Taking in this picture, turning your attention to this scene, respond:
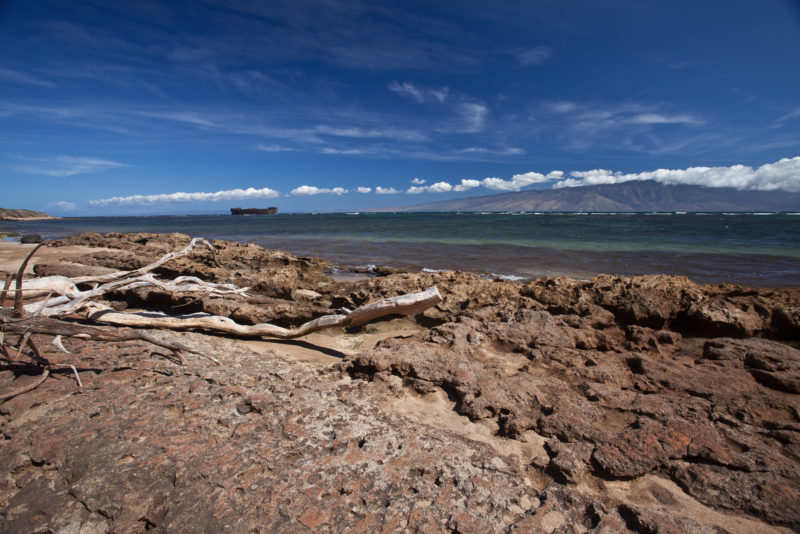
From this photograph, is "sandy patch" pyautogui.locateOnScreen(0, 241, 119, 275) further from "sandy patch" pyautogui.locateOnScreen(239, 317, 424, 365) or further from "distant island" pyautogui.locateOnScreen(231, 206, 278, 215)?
"distant island" pyautogui.locateOnScreen(231, 206, 278, 215)

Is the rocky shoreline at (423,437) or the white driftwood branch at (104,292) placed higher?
the white driftwood branch at (104,292)

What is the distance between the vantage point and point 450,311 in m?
4.79

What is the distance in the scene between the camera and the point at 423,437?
2.13 meters

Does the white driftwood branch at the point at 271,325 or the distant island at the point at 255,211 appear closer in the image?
the white driftwood branch at the point at 271,325

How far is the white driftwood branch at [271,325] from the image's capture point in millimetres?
3857

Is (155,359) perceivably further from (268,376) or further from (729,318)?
(729,318)

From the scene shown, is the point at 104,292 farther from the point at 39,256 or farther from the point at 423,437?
the point at 39,256

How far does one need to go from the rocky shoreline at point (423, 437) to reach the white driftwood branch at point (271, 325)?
0.69ft

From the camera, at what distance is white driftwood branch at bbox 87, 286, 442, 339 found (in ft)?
12.7

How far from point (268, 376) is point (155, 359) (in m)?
0.96

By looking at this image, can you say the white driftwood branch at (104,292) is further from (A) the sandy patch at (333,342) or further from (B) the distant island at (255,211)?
(B) the distant island at (255,211)

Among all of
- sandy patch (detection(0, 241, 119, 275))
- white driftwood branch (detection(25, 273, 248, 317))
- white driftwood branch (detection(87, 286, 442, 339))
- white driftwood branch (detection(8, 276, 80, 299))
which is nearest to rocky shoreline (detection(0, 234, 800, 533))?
white driftwood branch (detection(87, 286, 442, 339))

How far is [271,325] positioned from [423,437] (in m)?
2.56

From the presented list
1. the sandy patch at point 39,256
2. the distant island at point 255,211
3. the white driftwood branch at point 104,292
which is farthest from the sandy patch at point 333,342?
the distant island at point 255,211
